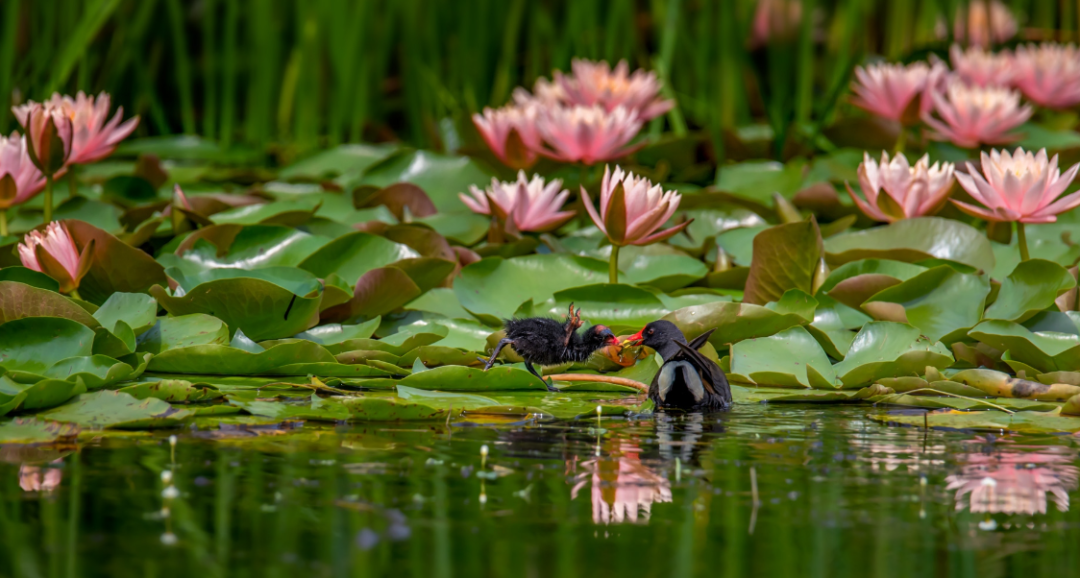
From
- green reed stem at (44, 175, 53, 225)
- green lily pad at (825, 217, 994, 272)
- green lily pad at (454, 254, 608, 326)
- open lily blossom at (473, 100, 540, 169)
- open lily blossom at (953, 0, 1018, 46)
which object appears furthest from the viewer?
open lily blossom at (953, 0, 1018, 46)

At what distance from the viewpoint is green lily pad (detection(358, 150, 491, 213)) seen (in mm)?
4387

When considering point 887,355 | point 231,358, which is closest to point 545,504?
point 231,358

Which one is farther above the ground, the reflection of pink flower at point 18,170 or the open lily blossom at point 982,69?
the open lily blossom at point 982,69

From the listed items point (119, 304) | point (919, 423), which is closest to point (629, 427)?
point (919, 423)

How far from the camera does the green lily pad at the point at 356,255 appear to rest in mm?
3160

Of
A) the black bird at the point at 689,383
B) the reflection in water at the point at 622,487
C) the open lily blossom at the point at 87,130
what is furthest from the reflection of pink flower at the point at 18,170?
the reflection in water at the point at 622,487

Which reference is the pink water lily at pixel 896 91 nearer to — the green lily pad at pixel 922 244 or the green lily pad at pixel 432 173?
the green lily pad at pixel 922 244

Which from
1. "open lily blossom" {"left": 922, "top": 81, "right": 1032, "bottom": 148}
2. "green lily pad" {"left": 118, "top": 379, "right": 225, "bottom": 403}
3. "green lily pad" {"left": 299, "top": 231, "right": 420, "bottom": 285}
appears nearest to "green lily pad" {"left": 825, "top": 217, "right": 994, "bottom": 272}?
"open lily blossom" {"left": 922, "top": 81, "right": 1032, "bottom": 148}

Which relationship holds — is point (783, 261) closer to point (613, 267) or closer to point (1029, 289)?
point (613, 267)

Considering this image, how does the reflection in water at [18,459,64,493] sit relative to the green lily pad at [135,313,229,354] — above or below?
below

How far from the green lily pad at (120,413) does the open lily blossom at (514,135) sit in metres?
2.19

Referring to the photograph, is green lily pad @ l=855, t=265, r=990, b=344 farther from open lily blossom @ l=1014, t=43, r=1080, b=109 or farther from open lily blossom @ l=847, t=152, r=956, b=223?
open lily blossom @ l=1014, t=43, r=1080, b=109

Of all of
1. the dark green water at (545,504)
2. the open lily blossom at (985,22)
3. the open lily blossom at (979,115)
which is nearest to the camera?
Result: the dark green water at (545,504)

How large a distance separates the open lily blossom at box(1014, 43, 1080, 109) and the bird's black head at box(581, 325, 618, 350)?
11.5ft
